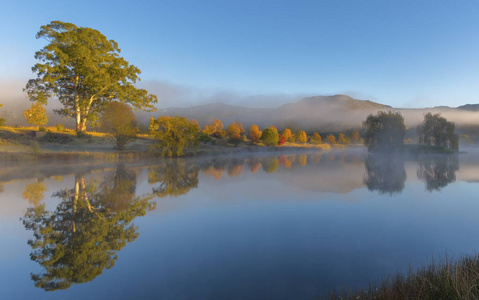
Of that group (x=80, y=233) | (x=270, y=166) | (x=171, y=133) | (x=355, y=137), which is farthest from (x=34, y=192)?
(x=355, y=137)

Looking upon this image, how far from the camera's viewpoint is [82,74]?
30531 mm

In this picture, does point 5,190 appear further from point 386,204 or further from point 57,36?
point 57,36

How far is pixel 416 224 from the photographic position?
21.3 feet

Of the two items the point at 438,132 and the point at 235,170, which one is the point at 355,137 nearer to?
the point at 438,132

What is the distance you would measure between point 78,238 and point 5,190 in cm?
783

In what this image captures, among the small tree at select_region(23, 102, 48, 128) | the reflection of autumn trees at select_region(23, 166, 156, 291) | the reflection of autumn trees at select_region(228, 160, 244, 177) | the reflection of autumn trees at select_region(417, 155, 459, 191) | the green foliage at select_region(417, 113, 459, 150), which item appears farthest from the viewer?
the green foliage at select_region(417, 113, 459, 150)

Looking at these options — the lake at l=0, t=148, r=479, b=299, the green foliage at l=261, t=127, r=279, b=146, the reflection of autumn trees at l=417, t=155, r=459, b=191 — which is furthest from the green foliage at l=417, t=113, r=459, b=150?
the lake at l=0, t=148, r=479, b=299

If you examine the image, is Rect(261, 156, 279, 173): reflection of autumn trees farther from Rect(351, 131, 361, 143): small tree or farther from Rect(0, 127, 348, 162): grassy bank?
Rect(351, 131, 361, 143): small tree

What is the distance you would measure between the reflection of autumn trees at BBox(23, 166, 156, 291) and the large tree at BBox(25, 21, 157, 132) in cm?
2603

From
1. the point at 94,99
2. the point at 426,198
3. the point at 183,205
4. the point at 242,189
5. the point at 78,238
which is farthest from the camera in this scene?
the point at 94,99

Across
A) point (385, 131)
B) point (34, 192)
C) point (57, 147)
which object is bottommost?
point (34, 192)

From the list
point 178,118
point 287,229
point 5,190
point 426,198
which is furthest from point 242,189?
point 178,118

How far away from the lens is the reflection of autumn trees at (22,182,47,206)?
8422mm

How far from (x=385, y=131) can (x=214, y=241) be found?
54757mm
